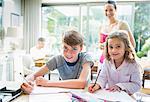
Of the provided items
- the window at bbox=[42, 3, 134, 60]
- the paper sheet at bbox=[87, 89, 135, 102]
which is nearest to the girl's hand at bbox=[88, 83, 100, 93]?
the paper sheet at bbox=[87, 89, 135, 102]

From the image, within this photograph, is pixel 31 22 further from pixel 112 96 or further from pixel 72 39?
pixel 112 96

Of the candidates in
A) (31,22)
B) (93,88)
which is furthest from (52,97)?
(31,22)

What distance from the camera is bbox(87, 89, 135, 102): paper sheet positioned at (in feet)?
3.55

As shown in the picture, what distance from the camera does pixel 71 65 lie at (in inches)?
66.9

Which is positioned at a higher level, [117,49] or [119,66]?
[117,49]

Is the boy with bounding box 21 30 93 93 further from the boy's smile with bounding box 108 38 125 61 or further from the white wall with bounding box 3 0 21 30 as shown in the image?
the white wall with bounding box 3 0 21 30

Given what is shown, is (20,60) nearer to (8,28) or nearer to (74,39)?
(8,28)

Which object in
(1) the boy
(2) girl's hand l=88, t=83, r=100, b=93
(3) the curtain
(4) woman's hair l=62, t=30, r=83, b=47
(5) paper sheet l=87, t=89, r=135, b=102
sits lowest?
(5) paper sheet l=87, t=89, r=135, b=102

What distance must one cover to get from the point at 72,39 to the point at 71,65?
0.25 metres

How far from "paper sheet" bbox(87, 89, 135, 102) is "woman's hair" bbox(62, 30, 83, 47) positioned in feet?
1.39

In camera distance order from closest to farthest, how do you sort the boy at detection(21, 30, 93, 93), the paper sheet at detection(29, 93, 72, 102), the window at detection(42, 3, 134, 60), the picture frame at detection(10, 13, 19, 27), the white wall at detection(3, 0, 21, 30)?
the paper sheet at detection(29, 93, 72, 102)
the boy at detection(21, 30, 93, 93)
the white wall at detection(3, 0, 21, 30)
the picture frame at detection(10, 13, 19, 27)
the window at detection(42, 3, 134, 60)

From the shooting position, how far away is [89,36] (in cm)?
613

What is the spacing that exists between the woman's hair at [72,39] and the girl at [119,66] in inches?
8.5

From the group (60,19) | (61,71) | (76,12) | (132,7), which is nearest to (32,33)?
(60,19)
